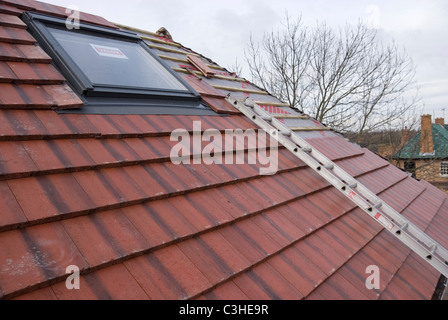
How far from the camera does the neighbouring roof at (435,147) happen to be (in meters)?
24.4

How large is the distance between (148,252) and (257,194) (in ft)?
3.66

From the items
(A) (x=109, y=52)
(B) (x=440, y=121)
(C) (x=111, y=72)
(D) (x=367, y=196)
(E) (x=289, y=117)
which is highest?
(B) (x=440, y=121)

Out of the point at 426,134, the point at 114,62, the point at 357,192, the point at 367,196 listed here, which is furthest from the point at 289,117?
the point at 426,134

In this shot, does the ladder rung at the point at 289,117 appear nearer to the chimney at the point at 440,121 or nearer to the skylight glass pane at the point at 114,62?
the skylight glass pane at the point at 114,62

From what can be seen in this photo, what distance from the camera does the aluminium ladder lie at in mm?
2289

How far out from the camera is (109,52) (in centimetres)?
306

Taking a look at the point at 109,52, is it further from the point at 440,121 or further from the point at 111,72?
the point at 440,121

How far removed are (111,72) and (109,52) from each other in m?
0.49

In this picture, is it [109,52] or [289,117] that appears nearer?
[109,52]

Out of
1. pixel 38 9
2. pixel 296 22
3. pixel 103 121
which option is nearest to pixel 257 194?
pixel 103 121

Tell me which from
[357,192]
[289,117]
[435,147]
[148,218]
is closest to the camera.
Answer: [148,218]

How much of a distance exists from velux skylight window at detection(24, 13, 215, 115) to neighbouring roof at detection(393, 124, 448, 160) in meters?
22.8

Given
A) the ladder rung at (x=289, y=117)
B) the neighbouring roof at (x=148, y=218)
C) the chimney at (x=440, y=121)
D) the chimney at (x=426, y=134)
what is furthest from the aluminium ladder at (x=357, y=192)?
the chimney at (x=440, y=121)

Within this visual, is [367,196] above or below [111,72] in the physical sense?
below
